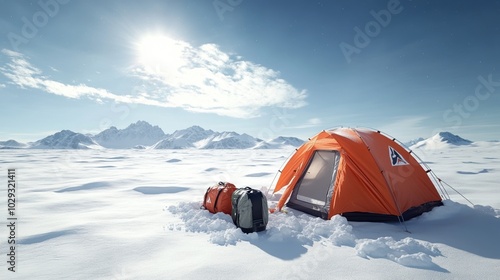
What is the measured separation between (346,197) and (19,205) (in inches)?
389

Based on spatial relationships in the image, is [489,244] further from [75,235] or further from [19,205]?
[19,205]

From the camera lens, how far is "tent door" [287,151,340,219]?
6.00 metres

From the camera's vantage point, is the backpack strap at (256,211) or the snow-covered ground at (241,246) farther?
the backpack strap at (256,211)

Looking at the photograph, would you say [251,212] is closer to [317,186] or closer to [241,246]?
[241,246]

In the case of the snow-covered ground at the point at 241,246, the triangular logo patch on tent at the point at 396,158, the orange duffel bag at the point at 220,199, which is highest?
the triangular logo patch on tent at the point at 396,158

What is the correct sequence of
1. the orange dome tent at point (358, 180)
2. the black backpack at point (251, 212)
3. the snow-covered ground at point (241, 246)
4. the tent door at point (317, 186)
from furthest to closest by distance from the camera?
1. the tent door at point (317, 186)
2. the orange dome tent at point (358, 180)
3. the black backpack at point (251, 212)
4. the snow-covered ground at point (241, 246)

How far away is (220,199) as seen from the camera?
604cm

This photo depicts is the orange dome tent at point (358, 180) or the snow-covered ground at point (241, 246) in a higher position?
the orange dome tent at point (358, 180)

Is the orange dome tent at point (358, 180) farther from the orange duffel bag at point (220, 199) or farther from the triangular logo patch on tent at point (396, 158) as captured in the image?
the orange duffel bag at point (220, 199)

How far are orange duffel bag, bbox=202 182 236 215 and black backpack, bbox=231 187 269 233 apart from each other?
969 millimetres

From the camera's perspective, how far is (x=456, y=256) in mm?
3883

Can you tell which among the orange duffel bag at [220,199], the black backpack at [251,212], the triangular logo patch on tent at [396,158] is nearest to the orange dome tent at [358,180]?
the triangular logo patch on tent at [396,158]

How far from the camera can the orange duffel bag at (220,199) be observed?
6.02 m

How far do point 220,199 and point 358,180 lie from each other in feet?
11.7
